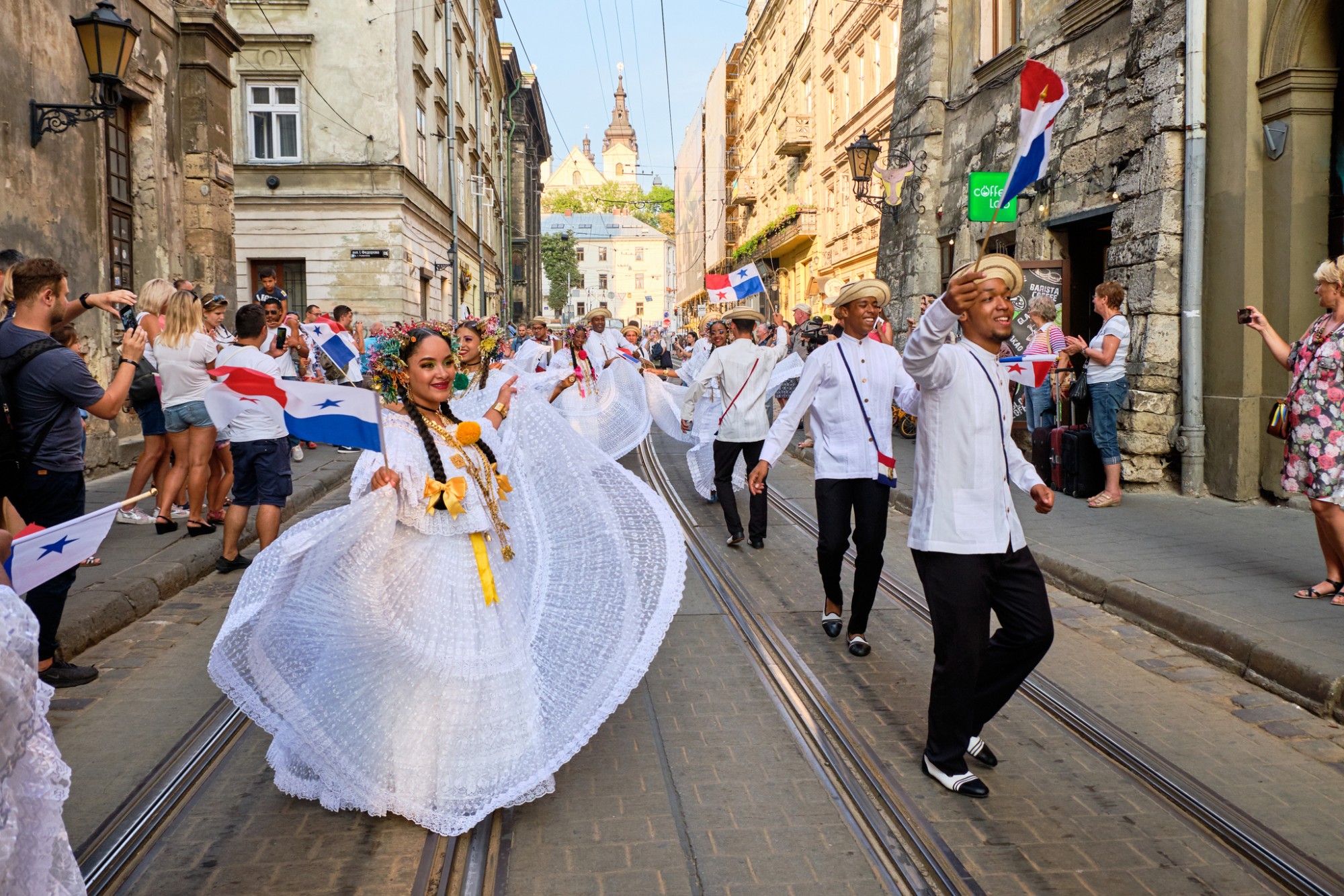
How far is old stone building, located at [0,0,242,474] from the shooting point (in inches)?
416

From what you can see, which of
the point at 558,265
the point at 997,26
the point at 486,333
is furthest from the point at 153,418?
the point at 558,265

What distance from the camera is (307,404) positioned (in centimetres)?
350

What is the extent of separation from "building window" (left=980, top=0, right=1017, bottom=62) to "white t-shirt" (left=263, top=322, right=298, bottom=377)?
10.5 metres

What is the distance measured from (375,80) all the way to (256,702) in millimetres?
24485

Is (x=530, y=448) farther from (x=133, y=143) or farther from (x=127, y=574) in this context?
(x=133, y=143)

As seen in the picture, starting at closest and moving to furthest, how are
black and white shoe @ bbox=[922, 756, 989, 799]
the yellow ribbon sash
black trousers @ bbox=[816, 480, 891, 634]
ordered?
1. the yellow ribbon sash
2. black and white shoe @ bbox=[922, 756, 989, 799]
3. black trousers @ bbox=[816, 480, 891, 634]

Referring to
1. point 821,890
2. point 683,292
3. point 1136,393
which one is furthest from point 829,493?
point 683,292

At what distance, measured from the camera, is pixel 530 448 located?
15.7ft

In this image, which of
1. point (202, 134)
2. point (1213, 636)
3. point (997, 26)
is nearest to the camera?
point (1213, 636)

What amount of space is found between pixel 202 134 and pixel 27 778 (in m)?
14.6

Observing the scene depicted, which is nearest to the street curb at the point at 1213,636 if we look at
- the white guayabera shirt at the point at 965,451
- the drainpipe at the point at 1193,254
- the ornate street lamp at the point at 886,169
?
the white guayabera shirt at the point at 965,451

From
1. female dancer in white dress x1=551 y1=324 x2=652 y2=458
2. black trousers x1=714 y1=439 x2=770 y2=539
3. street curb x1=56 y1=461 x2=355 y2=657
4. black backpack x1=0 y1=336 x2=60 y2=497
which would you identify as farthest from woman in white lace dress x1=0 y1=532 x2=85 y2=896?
female dancer in white dress x1=551 y1=324 x2=652 y2=458

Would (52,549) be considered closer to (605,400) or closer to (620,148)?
(605,400)

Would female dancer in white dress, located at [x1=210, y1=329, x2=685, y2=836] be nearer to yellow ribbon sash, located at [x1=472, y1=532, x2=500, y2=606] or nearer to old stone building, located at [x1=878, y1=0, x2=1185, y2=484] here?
yellow ribbon sash, located at [x1=472, y1=532, x2=500, y2=606]
